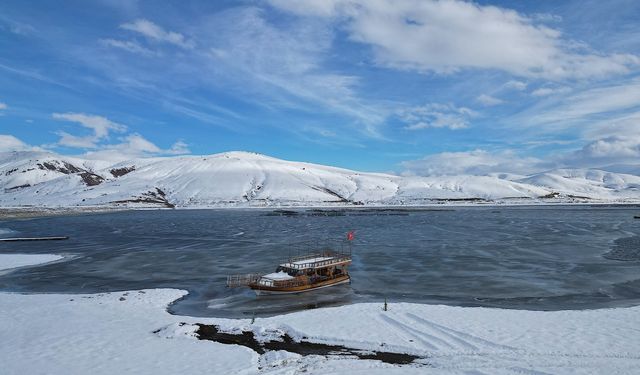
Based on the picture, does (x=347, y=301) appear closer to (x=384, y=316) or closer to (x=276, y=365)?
(x=384, y=316)

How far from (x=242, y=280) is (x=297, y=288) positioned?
6089 millimetres

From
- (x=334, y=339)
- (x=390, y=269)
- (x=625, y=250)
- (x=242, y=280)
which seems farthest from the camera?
(x=625, y=250)

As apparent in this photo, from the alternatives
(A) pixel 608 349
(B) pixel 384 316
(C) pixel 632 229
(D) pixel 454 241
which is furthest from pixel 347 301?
(C) pixel 632 229

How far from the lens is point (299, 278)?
41.8m

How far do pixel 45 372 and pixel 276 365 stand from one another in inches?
414

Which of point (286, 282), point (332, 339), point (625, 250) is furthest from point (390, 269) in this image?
point (625, 250)

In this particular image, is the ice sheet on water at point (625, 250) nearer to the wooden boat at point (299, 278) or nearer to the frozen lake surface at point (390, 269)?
the frozen lake surface at point (390, 269)

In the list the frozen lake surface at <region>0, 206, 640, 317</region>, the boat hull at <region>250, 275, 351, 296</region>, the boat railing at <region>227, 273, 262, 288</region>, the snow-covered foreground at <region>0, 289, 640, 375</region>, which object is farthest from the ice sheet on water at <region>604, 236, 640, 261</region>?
the boat railing at <region>227, 273, 262, 288</region>

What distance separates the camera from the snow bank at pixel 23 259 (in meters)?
55.4

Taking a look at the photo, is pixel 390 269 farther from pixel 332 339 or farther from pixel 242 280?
pixel 332 339

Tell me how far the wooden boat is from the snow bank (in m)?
29.3

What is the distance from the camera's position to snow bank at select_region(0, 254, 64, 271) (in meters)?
55.4

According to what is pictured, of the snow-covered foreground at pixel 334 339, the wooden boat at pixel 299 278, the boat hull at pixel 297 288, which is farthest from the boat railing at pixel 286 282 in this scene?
the snow-covered foreground at pixel 334 339

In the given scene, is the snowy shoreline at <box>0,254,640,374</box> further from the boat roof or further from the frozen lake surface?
the boat roof
